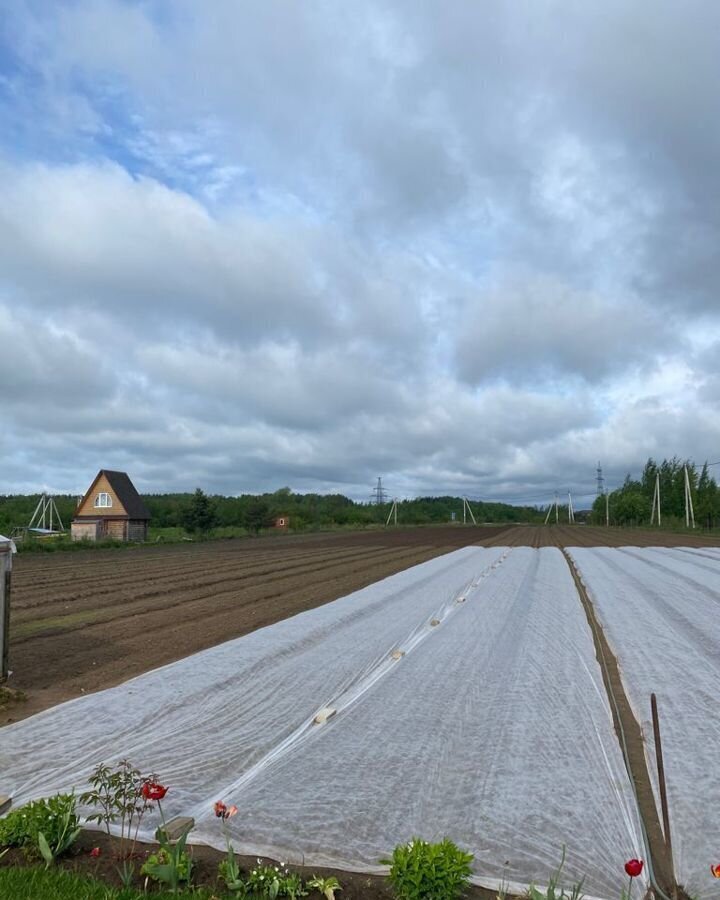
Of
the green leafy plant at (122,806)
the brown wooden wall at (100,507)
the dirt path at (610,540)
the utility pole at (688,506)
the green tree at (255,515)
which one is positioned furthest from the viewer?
the utility pole at (688,506)

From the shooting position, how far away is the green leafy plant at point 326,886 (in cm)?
273

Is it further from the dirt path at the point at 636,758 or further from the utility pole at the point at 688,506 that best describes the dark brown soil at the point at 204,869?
the utility pole at the point at 688,506

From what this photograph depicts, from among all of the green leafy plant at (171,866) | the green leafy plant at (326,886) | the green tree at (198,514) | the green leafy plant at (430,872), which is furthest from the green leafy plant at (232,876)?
the green tree at (198,514)

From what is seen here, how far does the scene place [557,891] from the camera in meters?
2.76

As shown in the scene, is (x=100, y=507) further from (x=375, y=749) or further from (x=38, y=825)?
(x=38, y=825)

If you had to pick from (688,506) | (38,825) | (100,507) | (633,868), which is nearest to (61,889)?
(38,825)

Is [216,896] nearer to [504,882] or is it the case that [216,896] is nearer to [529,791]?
[504,882]

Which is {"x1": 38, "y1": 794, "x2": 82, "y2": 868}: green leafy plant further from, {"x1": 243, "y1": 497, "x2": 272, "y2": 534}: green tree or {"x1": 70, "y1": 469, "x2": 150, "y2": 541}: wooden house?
{"x1": 243, "y1": 497, "x2": 272, "y2": 534}: green tree

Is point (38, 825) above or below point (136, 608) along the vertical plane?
above

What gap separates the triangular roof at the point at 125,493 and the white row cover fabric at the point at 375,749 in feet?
119

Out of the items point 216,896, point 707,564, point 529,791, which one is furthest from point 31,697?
point 707,564

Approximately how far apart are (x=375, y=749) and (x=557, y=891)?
5.36 ft

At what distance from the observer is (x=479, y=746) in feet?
13.9

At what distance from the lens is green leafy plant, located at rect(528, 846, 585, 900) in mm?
2498
